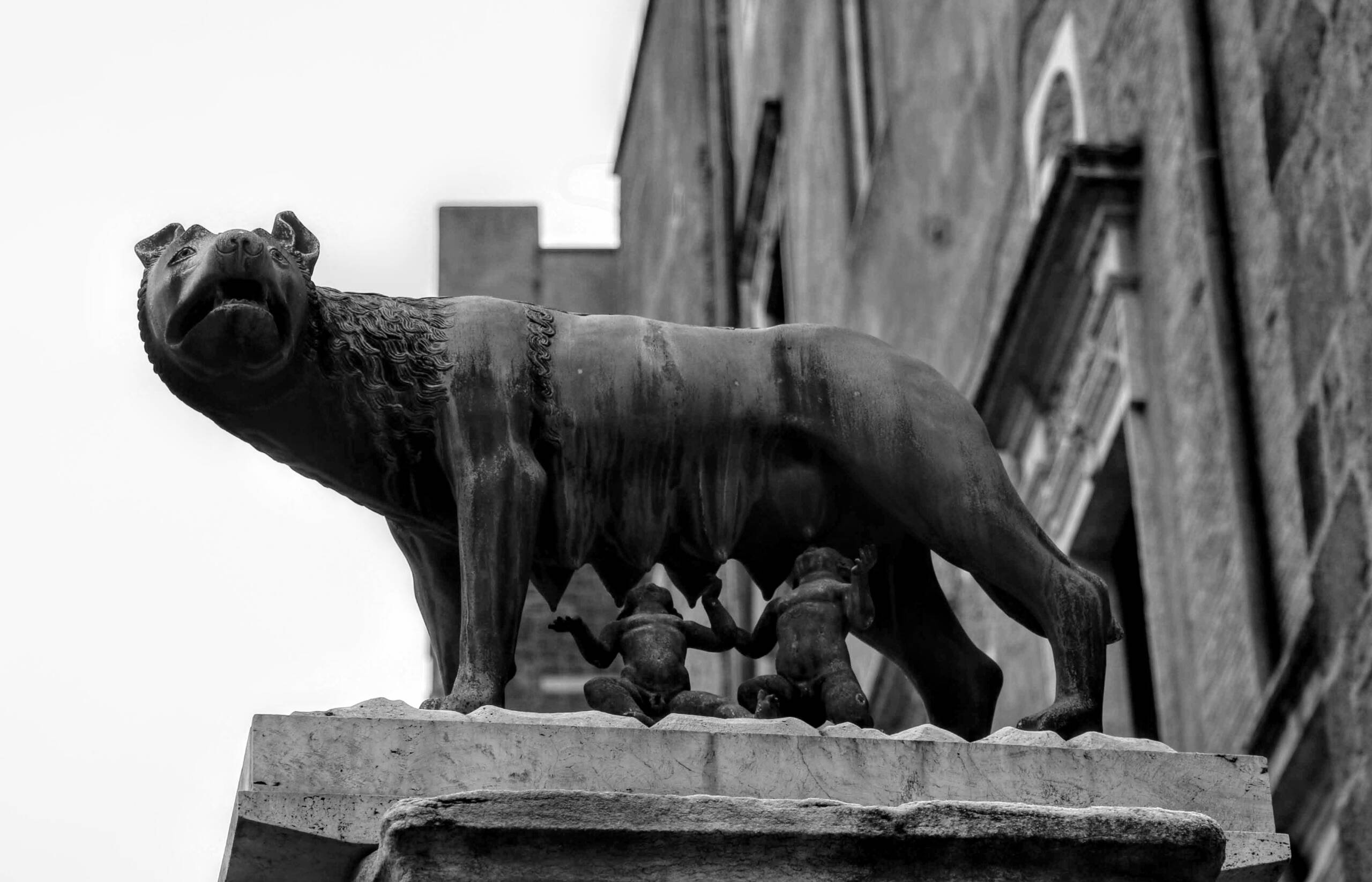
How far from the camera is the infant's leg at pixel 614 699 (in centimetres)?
522

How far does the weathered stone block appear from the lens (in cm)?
459

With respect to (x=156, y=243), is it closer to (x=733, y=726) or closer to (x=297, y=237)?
(x=297, y=237)

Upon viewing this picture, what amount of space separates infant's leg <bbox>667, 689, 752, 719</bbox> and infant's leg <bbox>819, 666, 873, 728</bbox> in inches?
6.5

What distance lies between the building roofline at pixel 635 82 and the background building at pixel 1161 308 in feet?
28.9

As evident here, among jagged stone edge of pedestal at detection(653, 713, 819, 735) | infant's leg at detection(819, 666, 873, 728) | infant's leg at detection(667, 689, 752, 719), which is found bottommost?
jagged stone edge of pedestal at detection(653, 713, 819, 735)

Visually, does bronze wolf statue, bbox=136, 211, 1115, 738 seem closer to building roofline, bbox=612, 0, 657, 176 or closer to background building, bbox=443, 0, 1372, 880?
background building, bbox=443, 0, 1372, 880

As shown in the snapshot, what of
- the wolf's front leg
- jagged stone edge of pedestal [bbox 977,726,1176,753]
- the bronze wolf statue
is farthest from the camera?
the bronze wolf statue

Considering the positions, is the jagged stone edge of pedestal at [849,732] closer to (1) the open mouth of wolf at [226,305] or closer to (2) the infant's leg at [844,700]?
(2) the infant's leg at [844,700]

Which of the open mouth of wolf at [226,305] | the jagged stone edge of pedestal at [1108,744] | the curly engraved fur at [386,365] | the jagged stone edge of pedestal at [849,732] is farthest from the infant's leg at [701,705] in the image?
the open mouth of wolf at [226,305]

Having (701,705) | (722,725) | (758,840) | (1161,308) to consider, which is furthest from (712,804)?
(1161,308)

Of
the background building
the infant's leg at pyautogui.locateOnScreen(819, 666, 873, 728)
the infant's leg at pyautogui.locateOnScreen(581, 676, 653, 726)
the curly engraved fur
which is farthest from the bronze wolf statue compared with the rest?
the background building

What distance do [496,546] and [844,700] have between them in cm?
67

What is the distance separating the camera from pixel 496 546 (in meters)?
5.43

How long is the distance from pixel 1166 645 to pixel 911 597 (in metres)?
4.93
